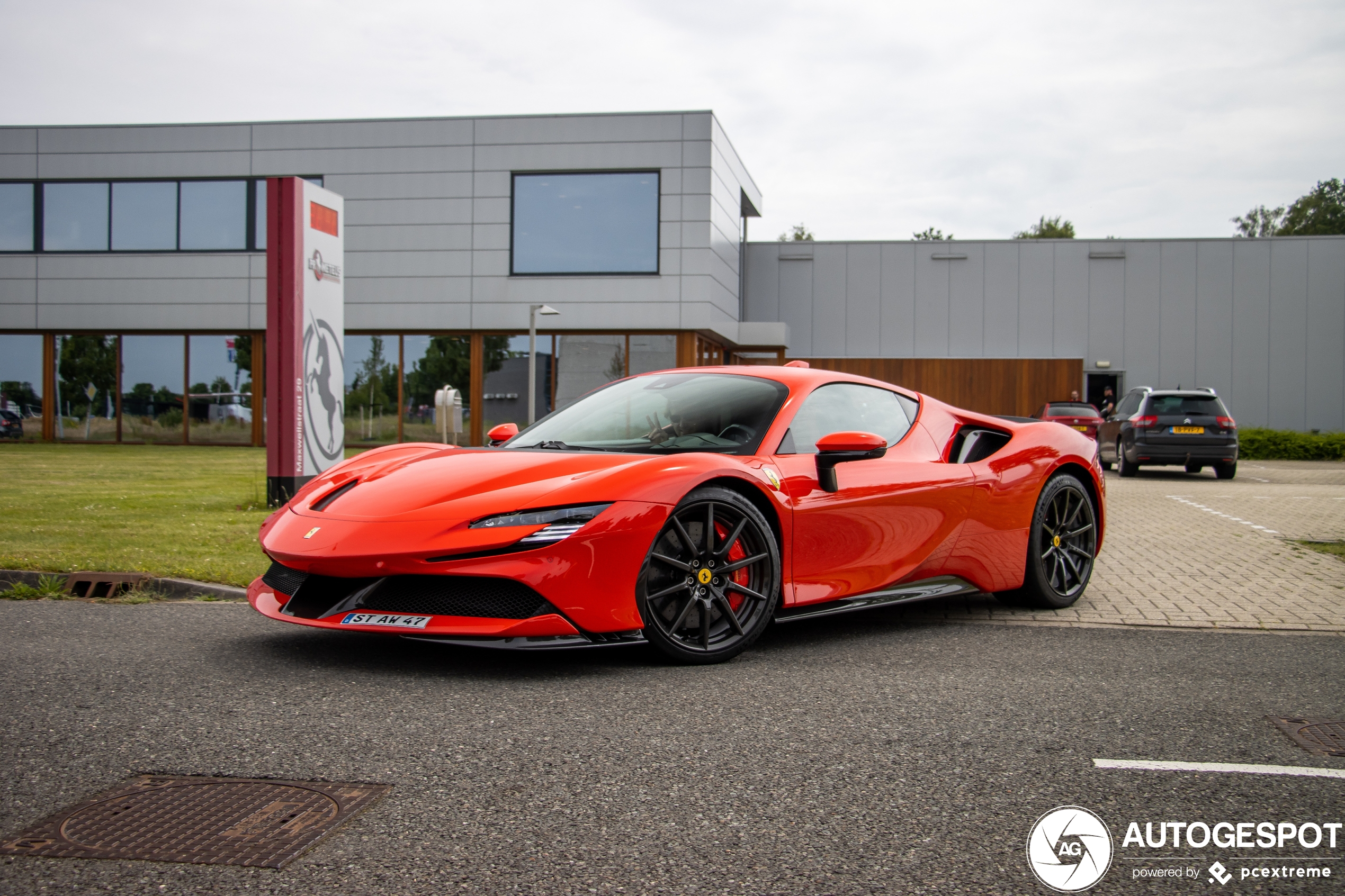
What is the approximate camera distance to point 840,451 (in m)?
4.66

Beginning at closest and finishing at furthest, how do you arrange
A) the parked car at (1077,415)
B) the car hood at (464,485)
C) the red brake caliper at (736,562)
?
the car hood at (464,485)
the red brake caliper at (736,562)
the parked car at (1077,415)

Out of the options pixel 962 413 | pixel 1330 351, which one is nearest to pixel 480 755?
pixel 962 413

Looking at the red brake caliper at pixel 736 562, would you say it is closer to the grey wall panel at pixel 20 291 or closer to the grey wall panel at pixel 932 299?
the grey wall panel at pixel 20 291

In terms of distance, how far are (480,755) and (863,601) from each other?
7.62 ft

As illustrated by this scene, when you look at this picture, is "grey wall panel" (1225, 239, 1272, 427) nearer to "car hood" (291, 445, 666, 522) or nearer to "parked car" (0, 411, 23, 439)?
"car hood" (291, 445, 666, 522)

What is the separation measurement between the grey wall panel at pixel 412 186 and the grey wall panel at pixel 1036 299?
14953mm

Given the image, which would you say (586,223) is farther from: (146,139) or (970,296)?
(970,296)

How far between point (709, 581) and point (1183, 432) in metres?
16.4

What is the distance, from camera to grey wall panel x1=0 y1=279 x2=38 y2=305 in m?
27.1

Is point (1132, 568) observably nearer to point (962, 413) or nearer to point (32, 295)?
point (962, 413)

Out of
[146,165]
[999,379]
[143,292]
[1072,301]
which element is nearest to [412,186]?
[146,165]

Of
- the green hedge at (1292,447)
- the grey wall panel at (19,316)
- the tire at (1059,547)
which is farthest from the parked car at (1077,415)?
the grey wall panel at (19,316)

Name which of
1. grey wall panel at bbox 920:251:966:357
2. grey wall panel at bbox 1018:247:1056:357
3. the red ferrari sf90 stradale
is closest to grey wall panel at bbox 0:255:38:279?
grey wall panel at bbox 920:251:966:357

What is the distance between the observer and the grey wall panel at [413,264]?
25750mm
